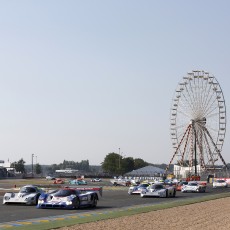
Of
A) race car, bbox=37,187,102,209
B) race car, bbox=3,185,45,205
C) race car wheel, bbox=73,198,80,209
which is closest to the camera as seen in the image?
race car, bbox=37,187,102,209

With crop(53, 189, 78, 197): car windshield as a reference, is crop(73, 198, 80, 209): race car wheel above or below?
below

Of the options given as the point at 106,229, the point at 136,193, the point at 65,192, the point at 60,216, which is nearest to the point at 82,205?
the point at 65,192

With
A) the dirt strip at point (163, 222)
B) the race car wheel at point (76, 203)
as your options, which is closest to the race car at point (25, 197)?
the race car wheel at point (76, 203)

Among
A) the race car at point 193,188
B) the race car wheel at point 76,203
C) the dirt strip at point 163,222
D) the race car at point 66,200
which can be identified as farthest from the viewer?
the race car at point 193,188

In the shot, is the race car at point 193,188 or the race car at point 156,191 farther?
the race car at point 193,188

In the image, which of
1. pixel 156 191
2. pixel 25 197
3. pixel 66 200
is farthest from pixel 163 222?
pixel 156 191

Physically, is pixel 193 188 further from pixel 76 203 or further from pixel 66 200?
pixel 66 200

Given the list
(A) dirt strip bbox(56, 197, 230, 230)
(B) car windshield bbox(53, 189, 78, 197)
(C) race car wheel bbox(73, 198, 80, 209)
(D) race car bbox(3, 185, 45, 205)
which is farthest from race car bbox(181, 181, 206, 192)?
(A) dirt strip bbox(56, 197, 230, 230)

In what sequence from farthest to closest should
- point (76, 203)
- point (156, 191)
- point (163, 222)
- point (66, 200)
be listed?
point (156, 191) → point (76, 203) → point (66, 200) → point (163, 222)

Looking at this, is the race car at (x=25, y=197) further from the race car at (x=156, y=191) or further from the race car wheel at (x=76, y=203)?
the race car at (x=156, y=191)

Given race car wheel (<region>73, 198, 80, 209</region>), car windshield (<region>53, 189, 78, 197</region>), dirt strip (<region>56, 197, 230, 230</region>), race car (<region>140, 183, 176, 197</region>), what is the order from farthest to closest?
1. race car (<region>140, 183, 176, 197</region>)
2. car windshield (<region>53, 189, 78, 197</region>)
3. race car wheel (<region>73, 198, 80, 209</region>)
4. dirt strip (<region>56, 197, 230, 230</region>)

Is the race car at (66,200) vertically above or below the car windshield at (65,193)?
below

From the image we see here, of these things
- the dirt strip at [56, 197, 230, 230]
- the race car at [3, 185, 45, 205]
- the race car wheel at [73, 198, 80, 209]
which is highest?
the race car at [3, 185, 45, 205]

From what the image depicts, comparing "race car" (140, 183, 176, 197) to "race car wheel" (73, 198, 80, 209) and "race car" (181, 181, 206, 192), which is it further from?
"race car wheel" (73, 198, 80, 209)
